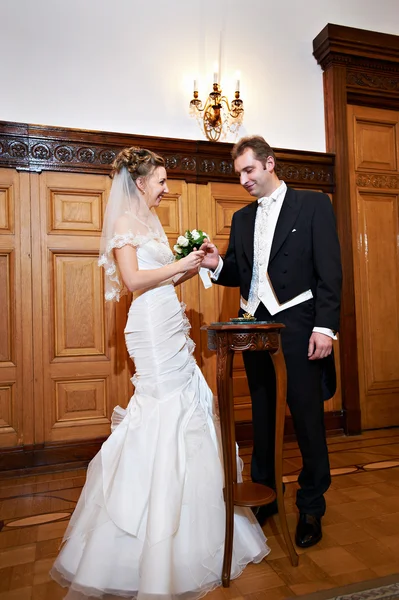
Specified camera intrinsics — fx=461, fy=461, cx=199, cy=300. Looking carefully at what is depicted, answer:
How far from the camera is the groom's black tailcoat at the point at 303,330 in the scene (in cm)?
216

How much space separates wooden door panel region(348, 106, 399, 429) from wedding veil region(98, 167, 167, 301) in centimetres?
255

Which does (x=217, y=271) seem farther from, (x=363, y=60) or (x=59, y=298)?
(x=363, y=60)

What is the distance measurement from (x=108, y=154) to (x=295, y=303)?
6.95ft

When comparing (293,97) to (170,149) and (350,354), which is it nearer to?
(170,149)

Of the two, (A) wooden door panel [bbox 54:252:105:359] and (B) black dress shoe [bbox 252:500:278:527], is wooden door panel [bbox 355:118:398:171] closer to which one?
(A) wooden door panel [bbox 54:252:105:359]

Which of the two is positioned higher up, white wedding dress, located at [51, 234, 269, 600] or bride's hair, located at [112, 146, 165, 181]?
bride's hair, located at [112, 146, 165, 181]

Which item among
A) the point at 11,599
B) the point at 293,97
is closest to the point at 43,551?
the point at 11,599

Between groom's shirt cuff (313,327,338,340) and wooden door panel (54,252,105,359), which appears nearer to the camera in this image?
groom's shirt cuff (313,327,338,340)

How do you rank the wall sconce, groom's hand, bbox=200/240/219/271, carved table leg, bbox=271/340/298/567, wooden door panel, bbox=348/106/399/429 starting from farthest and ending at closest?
wooden door panel, bbox=348/106/399/429, the wall sconce, groom's hand, bbox=200/240/219/271, carved table leg, bbox=271/340/298/567

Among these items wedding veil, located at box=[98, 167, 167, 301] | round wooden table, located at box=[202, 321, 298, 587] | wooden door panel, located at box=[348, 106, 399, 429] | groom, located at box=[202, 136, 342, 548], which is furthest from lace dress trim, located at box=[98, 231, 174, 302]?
wooden door panel, located at box=[348, 106, 399, 429]

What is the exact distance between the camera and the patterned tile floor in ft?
5.97

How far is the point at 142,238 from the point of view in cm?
219

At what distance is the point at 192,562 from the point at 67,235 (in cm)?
249

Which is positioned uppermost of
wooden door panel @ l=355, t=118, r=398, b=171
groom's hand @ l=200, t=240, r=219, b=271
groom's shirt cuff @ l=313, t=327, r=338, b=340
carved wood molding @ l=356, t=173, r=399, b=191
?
wooden door panel @ l=355, t=118, r=398, b=171
